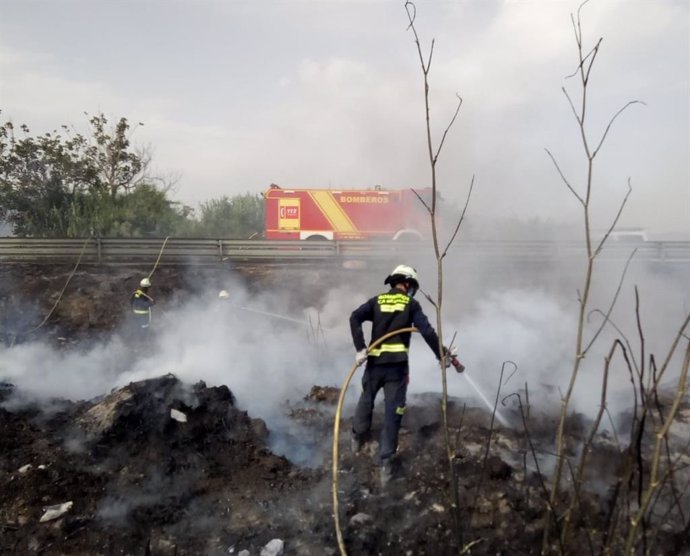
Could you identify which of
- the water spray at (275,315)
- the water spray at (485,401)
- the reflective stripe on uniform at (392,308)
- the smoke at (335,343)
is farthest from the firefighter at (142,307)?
→ the reflective stripe on uniform at (392,308)

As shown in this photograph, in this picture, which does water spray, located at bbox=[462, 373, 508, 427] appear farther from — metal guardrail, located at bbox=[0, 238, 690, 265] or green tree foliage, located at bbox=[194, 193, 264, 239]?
green tree foliage, located at bbox=[194, 193, 264, 239]

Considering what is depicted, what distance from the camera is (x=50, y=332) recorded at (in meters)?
10.7

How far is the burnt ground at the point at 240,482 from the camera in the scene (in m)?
3.85

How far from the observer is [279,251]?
14.4 m

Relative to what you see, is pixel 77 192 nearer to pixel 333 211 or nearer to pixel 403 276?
pixel 333 211

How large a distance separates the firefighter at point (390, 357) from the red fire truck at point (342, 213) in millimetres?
13901

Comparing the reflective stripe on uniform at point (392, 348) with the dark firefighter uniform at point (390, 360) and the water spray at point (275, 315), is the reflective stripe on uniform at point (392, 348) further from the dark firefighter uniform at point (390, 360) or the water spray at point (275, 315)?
the water spray at point (275, 315)

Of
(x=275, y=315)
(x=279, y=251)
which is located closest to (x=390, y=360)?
(x=275, y=315)

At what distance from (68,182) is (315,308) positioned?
1176cm

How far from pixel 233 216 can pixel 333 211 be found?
38.5ft

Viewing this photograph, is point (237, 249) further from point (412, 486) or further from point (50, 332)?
point (412, 486)

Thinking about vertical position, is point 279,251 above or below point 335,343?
above

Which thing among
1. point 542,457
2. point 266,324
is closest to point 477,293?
point 266,324

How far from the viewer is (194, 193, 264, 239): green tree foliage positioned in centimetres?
2852
